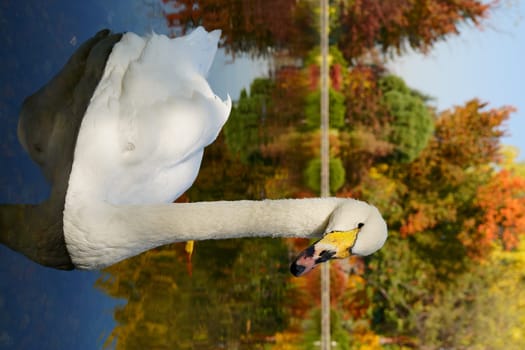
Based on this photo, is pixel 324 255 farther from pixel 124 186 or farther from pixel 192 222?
pixel 124 186

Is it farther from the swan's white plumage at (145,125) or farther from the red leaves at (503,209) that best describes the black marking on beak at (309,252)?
the red leaves at (503,209)

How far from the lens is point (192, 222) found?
837 millimetres

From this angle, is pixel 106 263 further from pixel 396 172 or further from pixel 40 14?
pixel 396 172

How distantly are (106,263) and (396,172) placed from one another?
81.7 inches

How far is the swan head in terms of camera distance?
767mm

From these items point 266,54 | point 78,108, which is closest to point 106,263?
point 78,108

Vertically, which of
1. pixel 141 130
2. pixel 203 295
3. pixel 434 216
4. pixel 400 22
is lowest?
pixel 203 295

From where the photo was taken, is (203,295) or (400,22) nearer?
(203,295)

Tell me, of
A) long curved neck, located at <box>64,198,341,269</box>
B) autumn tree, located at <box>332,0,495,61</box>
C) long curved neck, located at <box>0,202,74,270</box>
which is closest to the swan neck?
long curved neck, located at <box>64,198,341,269</box>

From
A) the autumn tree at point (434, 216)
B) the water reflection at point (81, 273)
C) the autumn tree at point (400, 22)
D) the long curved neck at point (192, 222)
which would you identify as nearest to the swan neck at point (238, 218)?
the long curved neck at point (192, 222)

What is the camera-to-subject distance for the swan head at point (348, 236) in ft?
2.52

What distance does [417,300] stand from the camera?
2598 mm

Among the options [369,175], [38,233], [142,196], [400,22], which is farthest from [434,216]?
[38,233]

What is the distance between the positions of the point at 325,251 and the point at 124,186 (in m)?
0.33
